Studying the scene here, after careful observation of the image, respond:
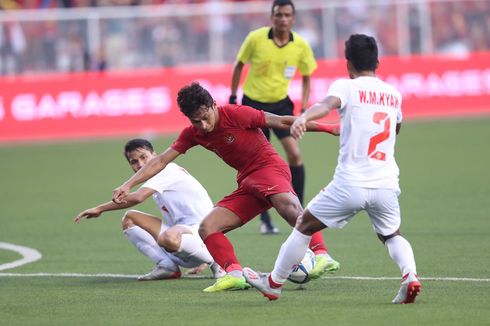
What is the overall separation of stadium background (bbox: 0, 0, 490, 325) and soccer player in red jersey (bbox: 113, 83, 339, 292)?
319 millimetres

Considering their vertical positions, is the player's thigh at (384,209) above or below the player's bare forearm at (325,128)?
below

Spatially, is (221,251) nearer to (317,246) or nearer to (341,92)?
(317,246)

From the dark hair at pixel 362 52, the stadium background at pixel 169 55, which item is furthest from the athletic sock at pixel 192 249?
the stadium background at pixel 169 55

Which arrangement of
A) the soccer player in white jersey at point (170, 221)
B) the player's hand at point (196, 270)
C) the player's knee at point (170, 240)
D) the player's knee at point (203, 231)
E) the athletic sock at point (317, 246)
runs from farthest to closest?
the player's hand at point (196, 270) → the soccer player in white jersey at point (170, 221) → the player's knee at point (170, 240) → the athletic sock at point (317, 246) → the player's knee at point (203, 231)

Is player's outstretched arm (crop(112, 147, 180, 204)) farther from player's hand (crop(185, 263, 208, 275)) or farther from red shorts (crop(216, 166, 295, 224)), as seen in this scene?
player's hand (crop(185, 263, 208, 275))

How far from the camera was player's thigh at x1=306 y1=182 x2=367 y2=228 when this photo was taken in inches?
319

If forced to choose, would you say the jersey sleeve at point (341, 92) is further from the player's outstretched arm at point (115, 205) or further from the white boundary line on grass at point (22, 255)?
the white boundary line on grass at point (22, 255)

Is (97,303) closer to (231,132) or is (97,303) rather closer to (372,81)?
(231,132)

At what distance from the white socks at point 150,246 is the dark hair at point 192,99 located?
1.72 metres

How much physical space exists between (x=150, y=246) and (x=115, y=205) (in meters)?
0.95

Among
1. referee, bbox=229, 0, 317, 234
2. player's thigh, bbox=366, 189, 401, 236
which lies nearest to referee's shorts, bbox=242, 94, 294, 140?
referee, bbox=229, 0, 317, 234

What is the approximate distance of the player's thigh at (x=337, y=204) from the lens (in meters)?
8.09

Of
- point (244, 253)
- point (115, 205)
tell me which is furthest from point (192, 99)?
point (244, 253)

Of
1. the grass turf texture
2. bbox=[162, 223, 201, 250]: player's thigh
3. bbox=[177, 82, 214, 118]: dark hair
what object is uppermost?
bbox=[177, 82, 214, 118]: dark hair
